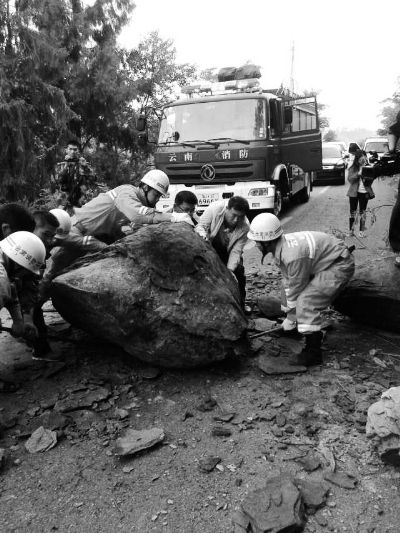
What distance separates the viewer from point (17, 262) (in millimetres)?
3432

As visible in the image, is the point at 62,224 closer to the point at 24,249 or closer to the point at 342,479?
the point at 24,249

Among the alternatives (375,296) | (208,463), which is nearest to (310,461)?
(208,463)

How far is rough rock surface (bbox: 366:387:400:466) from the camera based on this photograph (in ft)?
8.89

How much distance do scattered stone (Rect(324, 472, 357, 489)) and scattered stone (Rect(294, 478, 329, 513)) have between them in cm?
7

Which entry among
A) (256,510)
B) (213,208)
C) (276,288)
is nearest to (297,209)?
(276,288)

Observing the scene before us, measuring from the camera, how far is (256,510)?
2.43m

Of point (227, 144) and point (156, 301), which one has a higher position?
point (227, 144)

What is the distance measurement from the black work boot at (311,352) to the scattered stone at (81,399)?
1623 millimetres

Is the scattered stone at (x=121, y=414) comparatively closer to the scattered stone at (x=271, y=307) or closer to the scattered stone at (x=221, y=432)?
the scattered stone at (x=221, y=432)

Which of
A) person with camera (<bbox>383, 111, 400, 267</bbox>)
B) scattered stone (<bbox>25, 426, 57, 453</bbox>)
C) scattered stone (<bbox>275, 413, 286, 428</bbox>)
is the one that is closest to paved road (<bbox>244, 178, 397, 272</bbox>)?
person with camera (<bbox>383, 111, 400, 267</bbox>)

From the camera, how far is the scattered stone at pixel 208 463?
2842 millimetres

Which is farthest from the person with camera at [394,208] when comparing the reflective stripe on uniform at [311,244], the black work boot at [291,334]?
the black work boot at [291,334]

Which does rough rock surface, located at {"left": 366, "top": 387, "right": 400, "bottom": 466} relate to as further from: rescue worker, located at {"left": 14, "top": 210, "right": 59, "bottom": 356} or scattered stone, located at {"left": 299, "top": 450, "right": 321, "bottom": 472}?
rescue worker, located at {"left": 14, "top": 210, "right": 59, "bottom": 356}

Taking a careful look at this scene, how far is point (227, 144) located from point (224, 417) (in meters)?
6.12
